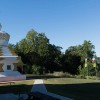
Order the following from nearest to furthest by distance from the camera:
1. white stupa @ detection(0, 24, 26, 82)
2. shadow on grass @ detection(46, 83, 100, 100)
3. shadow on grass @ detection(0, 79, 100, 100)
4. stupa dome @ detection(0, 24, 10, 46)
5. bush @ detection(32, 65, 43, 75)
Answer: shadow on grass @ detection(46, 83, 100, 100), shadow on grass @ detection(0, 79, 100, 100), white stupa @ detection(0, 24, 26, 82), stupa dome @ detection(0, 24, 10, 46), bush @ detection(32, 65, 43, 75)

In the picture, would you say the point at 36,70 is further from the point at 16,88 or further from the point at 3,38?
the point at 16,88

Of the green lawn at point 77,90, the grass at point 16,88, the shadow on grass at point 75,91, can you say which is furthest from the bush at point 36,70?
the shadow on grass at point 75,91

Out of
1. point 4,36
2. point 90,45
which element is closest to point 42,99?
point 4,36

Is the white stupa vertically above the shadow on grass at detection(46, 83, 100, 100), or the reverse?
the white stupa

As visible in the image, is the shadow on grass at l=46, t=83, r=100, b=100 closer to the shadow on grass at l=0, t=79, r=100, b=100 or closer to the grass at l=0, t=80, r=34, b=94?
the shadow on grass at l=0, t=79, r=100, b=100

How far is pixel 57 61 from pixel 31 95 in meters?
51.3

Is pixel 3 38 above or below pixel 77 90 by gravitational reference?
above

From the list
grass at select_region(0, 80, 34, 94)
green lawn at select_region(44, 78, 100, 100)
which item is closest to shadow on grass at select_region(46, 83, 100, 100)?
green lawn at select_region(44, 78, 100, 100)

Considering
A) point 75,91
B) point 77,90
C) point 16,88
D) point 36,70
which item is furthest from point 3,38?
point 75,91

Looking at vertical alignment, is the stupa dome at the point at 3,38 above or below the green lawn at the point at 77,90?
above

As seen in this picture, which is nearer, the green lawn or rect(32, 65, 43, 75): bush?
the green lawn

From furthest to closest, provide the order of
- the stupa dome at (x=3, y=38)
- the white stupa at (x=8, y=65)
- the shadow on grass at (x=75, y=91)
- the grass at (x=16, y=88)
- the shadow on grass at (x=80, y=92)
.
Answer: the stupa dome at (x=3, y=38) < the white stupa at (x=8, y=65) < the grass at (x=16, y=88) < the shadow on grass at (x=75, y=91) < the shadow on grass at (x=80, y=92)

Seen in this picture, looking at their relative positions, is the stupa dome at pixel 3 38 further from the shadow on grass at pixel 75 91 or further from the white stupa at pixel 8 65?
the shadow on grass at pixel 75 91

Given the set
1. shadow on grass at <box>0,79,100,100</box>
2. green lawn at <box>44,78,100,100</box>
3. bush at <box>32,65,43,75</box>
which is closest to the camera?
shadow on grass at <box>0,79,100,100</box>
